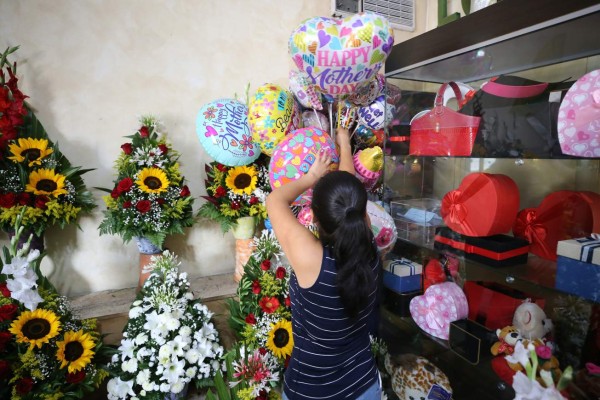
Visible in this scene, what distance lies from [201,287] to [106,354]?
583 millimetres

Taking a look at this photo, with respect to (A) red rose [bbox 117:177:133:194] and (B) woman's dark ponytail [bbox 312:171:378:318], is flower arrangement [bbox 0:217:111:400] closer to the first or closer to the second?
(A) red rose [bbox 117:177:133:194]

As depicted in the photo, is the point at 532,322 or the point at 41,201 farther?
the point at 41,201

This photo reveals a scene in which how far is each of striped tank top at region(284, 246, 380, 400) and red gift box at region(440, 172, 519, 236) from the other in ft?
1.68

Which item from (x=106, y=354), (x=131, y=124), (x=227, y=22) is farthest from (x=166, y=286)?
(x=227, y=22)

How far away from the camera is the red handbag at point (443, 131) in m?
1.34

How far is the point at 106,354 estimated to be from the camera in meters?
1.50

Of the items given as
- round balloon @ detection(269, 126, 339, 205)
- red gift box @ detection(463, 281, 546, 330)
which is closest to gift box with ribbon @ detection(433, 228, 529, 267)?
red gift box @ detection(463, 281, 546, 330)

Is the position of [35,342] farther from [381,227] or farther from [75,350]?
[381,227]

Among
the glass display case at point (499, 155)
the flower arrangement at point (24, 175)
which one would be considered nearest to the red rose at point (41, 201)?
the flower arrangement at point (24, 175)

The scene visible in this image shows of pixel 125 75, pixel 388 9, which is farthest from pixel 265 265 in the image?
pixel 388 9

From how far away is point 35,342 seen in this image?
122cm

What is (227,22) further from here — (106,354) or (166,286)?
(106,354)

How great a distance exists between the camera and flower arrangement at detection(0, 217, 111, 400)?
3.93ft

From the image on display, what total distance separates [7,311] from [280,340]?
1062 mm
